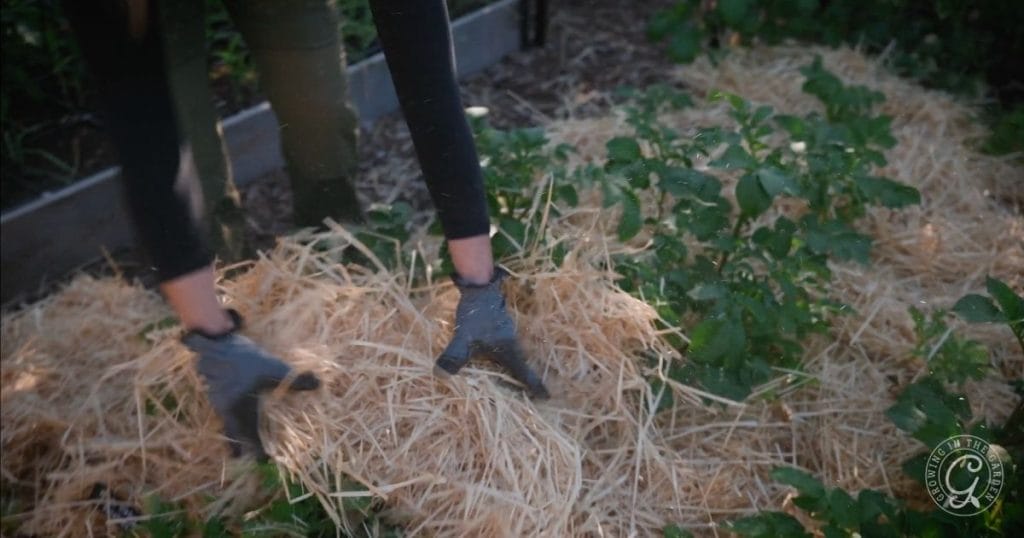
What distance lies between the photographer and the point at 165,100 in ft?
4.29

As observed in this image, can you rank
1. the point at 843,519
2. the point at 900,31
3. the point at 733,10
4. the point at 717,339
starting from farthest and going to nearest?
the point at 900,31 → the point at 733,10 → the point at 717,339 → the point at 843,519

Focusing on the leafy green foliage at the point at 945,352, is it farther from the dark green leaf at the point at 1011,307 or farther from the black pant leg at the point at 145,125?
the black pant leg at the point at 145,125

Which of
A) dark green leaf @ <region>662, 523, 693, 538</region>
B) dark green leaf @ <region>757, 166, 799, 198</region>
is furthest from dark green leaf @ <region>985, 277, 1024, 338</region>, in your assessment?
dark green leaf @ <region>662, 523, 693, 538</region>

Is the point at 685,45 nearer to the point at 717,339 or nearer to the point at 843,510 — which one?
the point at 717,339

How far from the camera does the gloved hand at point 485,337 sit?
4.86ft

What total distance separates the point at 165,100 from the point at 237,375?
44 centimetres

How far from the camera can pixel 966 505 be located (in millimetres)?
1301

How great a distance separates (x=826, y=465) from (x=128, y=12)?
142 cm

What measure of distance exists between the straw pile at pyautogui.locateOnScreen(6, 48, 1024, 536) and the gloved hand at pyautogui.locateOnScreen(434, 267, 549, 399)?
0.04 meters

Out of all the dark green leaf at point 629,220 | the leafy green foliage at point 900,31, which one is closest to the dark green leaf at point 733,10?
the leafy green foliage at point 900,31

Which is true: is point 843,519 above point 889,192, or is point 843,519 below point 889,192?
below

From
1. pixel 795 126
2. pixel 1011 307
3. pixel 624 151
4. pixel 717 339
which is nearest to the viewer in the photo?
pixel 1011 307

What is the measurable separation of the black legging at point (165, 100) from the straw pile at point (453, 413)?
1.04 feet

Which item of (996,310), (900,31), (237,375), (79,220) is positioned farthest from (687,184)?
(900,31)
